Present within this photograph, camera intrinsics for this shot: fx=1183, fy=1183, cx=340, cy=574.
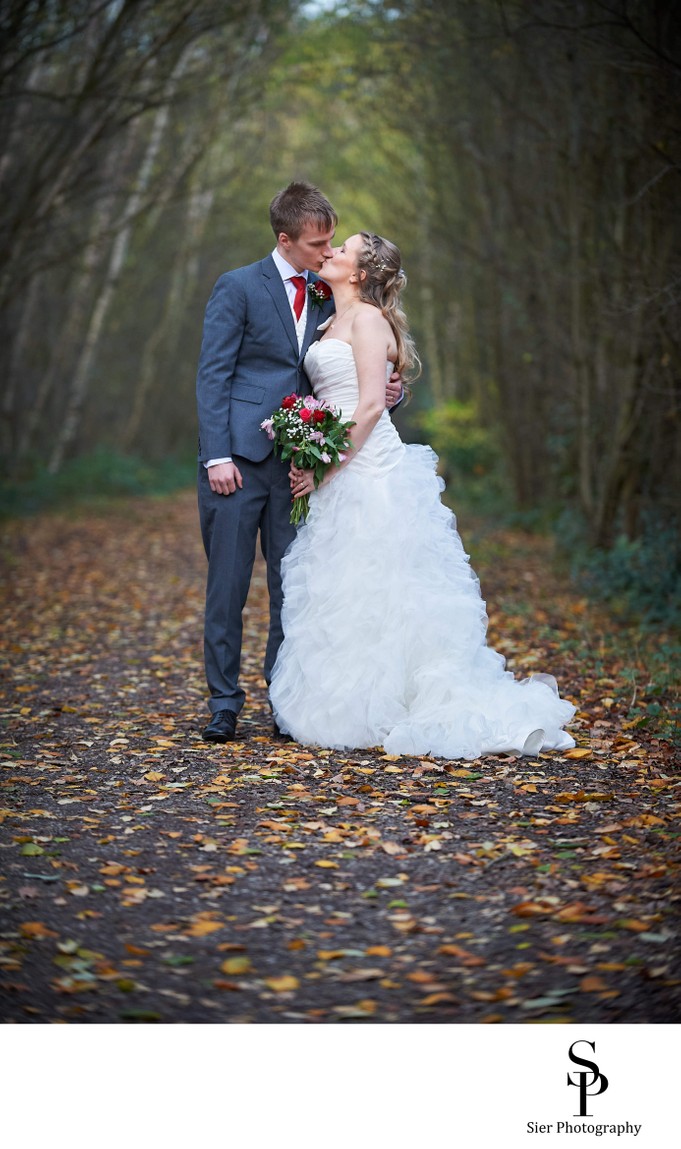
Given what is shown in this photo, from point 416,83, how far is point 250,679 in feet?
37.8

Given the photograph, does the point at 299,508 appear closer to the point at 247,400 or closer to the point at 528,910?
the point at 247,400

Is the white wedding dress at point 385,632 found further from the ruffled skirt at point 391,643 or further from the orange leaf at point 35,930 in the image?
the orange leaf at point 35,930

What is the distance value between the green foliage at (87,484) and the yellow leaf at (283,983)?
46.2ft

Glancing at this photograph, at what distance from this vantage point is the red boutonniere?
18.6 ft

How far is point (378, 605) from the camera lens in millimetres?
5543

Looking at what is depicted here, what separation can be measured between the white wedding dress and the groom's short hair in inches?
20.9

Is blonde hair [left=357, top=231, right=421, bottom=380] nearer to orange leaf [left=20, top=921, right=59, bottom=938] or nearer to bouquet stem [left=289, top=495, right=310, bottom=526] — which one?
bouquet stem [left=289, top=495, right=310, bottom=526]

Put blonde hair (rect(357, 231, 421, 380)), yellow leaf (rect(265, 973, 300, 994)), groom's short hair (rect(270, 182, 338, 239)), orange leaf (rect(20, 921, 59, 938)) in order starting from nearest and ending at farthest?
yellow leaf (rect(265, 973, 300, 994)), orange leaf (rect(20, 921, 59, 938)), groom's short hair (rect(270, 182, 338, 239)), blonde hair (rect(357, 231, 421, 380))

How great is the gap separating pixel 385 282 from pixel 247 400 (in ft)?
2.81

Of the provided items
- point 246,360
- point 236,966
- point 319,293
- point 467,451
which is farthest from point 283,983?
point 467,451

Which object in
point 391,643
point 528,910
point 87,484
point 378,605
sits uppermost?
point 87,484

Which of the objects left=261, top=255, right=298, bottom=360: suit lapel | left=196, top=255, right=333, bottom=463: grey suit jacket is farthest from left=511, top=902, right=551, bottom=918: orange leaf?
left=261, top=255, right=298, bottom=360: suit lapel

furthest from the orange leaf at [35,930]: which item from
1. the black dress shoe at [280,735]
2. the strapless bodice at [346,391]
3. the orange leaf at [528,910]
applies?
the strapless bodice at [346,391]

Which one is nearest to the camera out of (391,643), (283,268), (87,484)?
(391,643)
